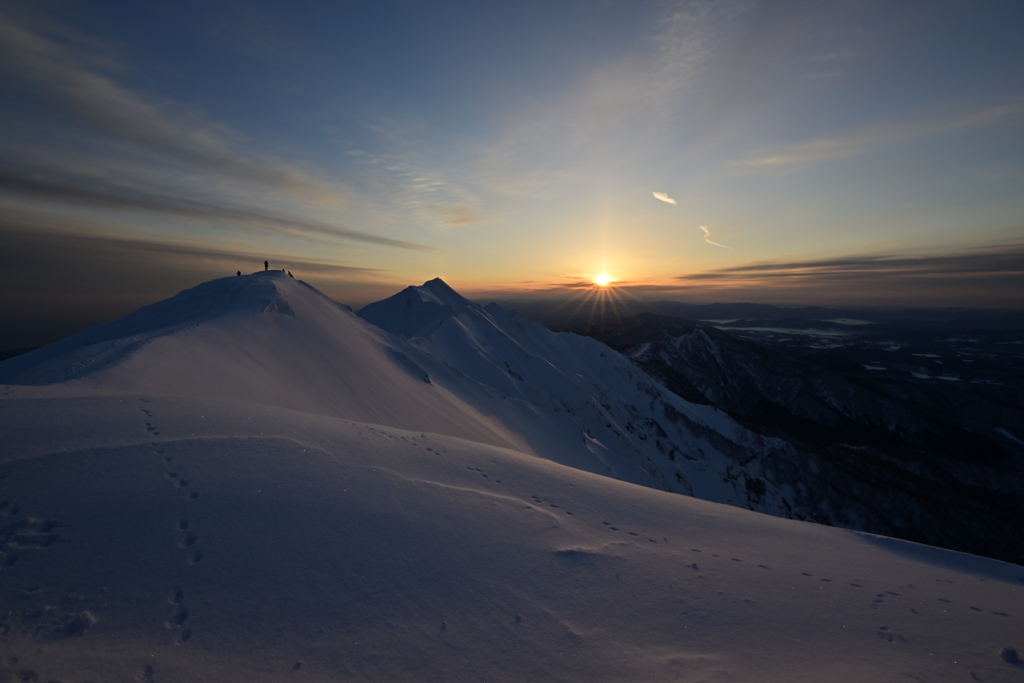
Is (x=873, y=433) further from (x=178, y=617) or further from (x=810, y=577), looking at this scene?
(x=178, y=617)

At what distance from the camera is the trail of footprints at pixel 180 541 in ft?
14.2

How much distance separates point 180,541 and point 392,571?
302 centimetres

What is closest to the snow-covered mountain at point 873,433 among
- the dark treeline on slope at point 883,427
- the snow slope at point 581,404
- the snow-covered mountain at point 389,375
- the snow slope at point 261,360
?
the dark treeline on slope at point 883,427

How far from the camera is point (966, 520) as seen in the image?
61.3 m

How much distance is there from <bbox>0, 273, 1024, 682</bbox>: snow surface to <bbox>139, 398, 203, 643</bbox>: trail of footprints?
3 cm

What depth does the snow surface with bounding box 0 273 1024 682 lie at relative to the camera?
437cm

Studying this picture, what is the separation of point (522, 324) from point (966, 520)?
292 ft

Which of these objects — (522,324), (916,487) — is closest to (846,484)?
(916,487)

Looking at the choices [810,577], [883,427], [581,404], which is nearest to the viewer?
[810,577]

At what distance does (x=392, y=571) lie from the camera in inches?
227

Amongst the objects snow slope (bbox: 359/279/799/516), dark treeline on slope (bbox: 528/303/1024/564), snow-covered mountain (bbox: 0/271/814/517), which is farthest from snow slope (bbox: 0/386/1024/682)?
dark treeline on slope (bbox: 528/303/1024/564)

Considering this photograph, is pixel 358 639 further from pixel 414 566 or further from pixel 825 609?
pixel 825 609

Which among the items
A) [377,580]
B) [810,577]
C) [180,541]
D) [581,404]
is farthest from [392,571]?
[581,404]

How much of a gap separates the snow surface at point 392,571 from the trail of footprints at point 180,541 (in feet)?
0.11
